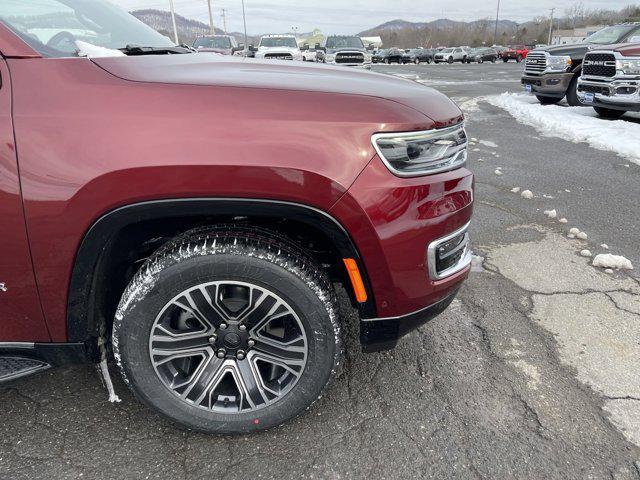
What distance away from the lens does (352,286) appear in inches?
74.6

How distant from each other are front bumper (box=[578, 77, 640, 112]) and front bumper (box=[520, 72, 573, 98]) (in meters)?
1.71

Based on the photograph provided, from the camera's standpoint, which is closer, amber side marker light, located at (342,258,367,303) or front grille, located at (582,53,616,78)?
amber side marker light, located at (342,258,367,303)

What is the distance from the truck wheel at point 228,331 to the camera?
1.77m

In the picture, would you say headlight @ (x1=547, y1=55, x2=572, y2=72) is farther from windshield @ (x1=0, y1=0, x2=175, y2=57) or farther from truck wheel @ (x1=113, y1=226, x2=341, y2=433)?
truck wheel @ (x1=113, y1=226, x2=341, y2=433)

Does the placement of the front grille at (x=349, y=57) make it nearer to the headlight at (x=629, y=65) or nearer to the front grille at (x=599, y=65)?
the front grille at (x=599, y=65)

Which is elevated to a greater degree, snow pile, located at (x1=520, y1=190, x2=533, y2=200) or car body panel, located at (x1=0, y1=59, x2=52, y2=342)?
car body panel, located at (x1=0, y1=59, x2=52, y2=342)

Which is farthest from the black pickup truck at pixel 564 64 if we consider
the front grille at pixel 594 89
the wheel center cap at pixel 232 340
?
the wheel center cap at pixel 232 340

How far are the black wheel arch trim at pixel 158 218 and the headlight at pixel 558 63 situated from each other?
451 inches

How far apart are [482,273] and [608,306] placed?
828 mm

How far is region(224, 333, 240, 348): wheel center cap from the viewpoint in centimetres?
192

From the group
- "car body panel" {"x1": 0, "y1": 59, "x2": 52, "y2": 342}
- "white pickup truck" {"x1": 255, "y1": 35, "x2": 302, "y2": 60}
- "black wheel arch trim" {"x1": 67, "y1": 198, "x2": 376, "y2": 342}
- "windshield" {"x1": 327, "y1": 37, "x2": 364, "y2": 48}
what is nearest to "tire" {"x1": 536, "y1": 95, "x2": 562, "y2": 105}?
"white pickup truck" {"x1": 255, "y1": 35, "x2": 302, "y2": 60}

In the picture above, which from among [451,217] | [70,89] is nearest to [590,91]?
[451,217]

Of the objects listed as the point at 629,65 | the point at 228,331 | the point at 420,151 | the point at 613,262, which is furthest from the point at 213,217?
the point at 629,65

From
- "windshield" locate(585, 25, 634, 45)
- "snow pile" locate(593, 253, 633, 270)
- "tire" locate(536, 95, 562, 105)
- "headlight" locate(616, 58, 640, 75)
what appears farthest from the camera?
"tire" locate(536, 95, 562, 105)
